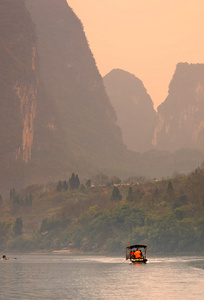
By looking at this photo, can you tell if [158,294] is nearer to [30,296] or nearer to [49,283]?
[30,296]

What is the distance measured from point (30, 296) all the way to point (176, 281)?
3756 cm

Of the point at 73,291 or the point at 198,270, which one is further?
the point at 198,270

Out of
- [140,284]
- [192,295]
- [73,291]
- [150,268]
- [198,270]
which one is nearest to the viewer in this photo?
[192,295]

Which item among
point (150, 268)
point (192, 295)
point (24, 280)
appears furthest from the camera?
point (150, 268)

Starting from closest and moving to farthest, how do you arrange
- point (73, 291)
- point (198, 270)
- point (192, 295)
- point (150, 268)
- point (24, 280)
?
1. point (192, 295)
2. point (73, 291)
3. point (24, 280)
4. point (198, 270)
5. point (150, 268)

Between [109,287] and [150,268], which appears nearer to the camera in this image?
[109,287]

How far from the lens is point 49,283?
152750 mm

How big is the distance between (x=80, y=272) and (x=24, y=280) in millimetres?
27703

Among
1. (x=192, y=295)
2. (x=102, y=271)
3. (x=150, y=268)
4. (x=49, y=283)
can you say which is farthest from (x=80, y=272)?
(x=192, y=295)

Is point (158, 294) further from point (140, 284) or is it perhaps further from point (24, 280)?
point (24, 280)

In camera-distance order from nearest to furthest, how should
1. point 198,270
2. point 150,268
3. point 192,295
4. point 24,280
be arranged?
1. point 192,295
2. point 24,280
3. point 198,270
4. point 150,268

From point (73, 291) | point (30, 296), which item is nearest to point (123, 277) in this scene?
point (73, 291)

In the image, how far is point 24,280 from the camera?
162 meters

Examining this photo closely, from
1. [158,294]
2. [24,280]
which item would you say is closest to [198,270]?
[24,280]
